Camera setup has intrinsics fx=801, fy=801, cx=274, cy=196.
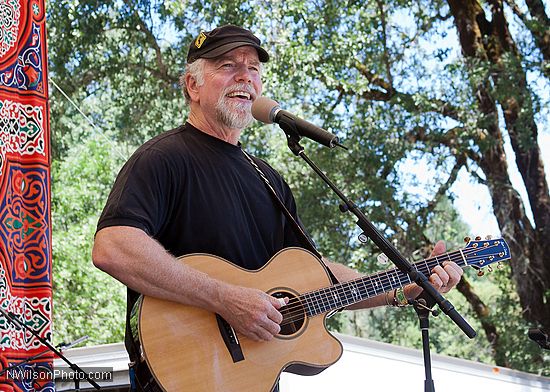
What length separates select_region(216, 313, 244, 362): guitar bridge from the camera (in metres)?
2.54

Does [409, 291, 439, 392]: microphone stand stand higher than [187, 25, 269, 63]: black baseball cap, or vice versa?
[187, 25, 269, 63]: black baseball cap

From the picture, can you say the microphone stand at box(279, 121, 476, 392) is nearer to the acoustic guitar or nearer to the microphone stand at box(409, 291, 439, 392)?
the microphone stand at box(409, 291, 439, 392)

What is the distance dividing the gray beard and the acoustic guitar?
52 cm

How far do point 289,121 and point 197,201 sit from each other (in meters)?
0.42

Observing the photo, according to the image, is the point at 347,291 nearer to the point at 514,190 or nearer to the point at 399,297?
the point at 399,297

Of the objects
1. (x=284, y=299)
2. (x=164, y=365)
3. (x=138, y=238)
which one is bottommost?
(x=164, y=365)

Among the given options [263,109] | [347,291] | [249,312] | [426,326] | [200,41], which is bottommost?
[426,326]

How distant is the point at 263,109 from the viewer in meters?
2.73

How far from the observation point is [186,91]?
308 centimetres

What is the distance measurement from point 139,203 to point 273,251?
22.5 inches

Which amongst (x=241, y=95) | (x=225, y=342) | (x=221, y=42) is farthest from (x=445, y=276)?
(x=221, y=42)

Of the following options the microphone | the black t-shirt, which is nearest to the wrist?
the black t-shirt

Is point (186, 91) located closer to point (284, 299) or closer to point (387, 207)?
point (284, 299)

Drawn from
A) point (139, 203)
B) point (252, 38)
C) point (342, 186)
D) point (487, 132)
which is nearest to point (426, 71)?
point (487, 132)
